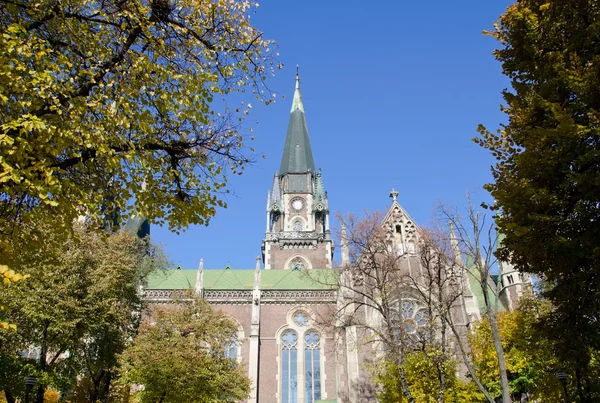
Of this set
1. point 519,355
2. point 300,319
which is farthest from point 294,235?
point 519,355

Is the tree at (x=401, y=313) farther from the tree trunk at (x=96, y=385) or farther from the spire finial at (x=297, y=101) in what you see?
the spire finial at (x=297, y=101)

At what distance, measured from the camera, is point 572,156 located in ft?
30.9

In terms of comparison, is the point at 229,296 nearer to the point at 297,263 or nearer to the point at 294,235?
the point at 297,263

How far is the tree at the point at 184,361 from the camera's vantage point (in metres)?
20.4

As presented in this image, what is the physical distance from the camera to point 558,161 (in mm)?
9523

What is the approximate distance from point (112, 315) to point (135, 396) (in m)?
5.21

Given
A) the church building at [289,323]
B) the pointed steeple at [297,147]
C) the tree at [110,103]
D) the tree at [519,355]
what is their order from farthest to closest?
the pointed steeple at [297,147], the church building at [289,323], the tree at [519,355], the tree at [110,103]

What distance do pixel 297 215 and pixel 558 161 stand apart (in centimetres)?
4325

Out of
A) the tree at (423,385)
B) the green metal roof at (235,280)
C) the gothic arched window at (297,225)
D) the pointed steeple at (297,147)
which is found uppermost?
the pointed steeple at (297,147)

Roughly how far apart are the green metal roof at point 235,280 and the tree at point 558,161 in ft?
80.2

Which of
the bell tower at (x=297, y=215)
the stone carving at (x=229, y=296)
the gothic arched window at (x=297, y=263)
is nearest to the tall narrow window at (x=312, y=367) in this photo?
the stone carving at (x=229, y=296)

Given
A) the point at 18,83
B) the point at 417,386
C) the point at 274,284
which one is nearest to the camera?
the point at 18,83

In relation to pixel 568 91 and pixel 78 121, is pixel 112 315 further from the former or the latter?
pixel 568 91

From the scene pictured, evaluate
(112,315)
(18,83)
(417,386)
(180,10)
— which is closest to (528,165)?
(180,10)
